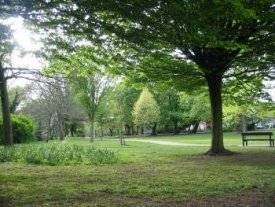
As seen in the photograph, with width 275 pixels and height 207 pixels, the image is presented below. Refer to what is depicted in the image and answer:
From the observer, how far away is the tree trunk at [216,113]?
19438mm

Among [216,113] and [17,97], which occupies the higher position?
[17,97]

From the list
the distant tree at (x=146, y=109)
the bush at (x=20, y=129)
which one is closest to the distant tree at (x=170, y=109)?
the distant tree at (x=146, y=109)

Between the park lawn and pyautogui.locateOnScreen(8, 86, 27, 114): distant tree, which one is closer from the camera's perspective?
the park lawn

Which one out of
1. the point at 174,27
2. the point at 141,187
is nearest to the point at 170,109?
the point at 174,27

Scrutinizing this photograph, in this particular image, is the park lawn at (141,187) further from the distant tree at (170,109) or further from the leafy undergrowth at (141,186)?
the distant tree at (170,109)

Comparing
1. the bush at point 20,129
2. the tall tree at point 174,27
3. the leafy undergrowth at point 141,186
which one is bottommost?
the leafy undergrowth at point 141,186

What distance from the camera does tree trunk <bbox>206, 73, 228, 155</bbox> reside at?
63.8 ft

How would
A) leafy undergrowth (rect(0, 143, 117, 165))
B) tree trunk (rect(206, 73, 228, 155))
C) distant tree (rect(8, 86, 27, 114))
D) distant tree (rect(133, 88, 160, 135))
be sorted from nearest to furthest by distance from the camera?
1. leafy undergrowth (rect(0, 143, 117, 165))
2. tree trunk (rect(206, 73, 228, 155))
3. distant tree (rect(8, 86, 27, 114))
4. distant tree (rect(133, 88, 160, 135))

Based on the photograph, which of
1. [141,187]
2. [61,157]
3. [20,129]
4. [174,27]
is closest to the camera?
[141,187]

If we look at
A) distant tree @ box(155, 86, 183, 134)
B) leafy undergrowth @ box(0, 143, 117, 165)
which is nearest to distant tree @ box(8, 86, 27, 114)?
distant tree @ box(155, 86, 183, 134)

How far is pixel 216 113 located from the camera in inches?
782

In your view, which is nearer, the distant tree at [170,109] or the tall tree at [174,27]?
the tall tree at [174,27]

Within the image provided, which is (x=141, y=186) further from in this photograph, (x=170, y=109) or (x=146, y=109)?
(x=170, y=109)

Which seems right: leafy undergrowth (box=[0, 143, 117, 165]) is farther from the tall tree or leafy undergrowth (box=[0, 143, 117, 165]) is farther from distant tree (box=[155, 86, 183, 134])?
distant tree (box=[155, 86, 183, 134])
